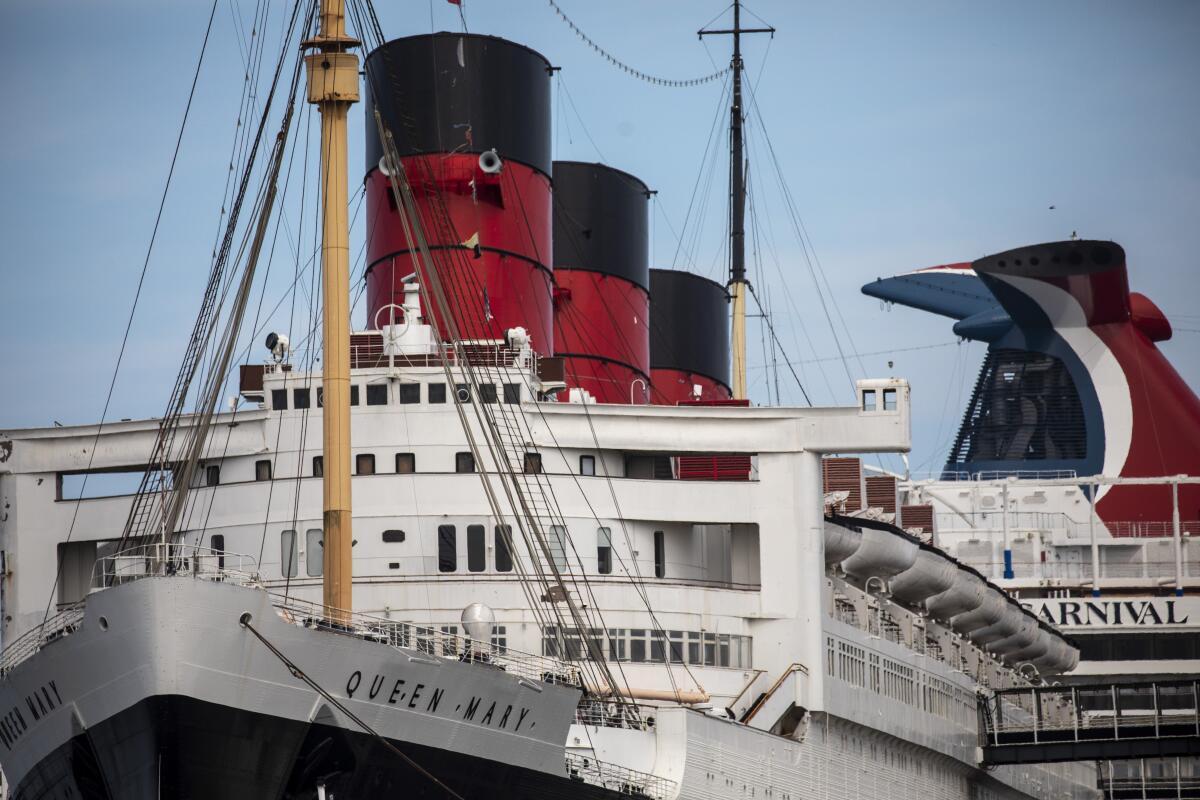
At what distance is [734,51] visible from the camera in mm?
59469

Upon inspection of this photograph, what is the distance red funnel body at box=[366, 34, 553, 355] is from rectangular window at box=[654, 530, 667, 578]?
612 centimetres

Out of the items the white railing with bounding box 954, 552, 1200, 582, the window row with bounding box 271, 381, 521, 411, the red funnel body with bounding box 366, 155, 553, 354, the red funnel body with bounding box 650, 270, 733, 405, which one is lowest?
the window row with bounding box 271, 381, 521, 411

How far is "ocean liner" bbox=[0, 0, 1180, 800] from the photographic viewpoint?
89.7ft

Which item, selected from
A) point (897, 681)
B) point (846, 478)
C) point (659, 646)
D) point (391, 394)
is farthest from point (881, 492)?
point (391, 394)

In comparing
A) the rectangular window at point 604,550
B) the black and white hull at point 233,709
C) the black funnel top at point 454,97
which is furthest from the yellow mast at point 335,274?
the black funnel top at point 454,97

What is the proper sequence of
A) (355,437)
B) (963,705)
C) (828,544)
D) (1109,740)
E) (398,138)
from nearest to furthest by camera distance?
(355,437), (828,544), (398,138), (1109,740), (963,705)

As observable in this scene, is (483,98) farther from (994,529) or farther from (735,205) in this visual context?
(994,529)

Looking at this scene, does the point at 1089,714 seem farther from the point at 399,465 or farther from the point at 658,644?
the point at 399,465

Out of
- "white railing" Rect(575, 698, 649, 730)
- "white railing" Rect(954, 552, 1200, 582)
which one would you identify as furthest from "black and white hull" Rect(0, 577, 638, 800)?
"white railing" Rect(954, 552, 1200, 582)

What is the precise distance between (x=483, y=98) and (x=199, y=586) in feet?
63.8

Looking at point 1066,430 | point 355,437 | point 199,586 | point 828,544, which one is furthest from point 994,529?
point 199,586

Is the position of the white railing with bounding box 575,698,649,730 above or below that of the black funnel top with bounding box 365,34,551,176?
below

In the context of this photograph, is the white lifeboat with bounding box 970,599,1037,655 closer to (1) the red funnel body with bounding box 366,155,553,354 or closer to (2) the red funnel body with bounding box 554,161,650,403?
(2) the red funnel body with bounding box 554,161,650,403

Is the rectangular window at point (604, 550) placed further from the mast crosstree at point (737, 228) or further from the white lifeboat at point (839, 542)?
the mast crosstree at point (737, 228)
